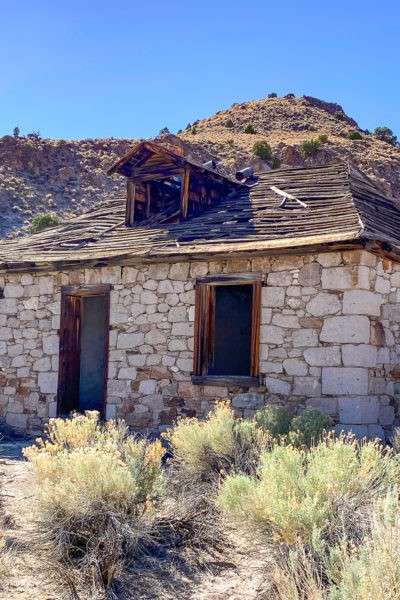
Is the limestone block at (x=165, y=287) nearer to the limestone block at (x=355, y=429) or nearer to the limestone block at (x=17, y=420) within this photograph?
the limestone block at (x=355, y=429)

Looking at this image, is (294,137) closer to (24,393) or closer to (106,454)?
(24,393)

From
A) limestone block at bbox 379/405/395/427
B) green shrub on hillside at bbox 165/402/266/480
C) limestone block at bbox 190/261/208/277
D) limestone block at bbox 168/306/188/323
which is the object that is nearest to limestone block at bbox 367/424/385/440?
limestone block at bbox 379/405/395/427

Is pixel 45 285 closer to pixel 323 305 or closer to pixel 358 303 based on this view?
pixel 323 305

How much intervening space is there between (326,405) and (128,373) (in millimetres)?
3070

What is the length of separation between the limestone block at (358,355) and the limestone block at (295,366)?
0.54 m

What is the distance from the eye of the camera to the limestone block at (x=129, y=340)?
10.2 metres

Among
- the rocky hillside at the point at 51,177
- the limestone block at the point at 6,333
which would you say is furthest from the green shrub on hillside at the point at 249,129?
the limestone block at the point at 6,333

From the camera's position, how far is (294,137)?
4116 centimetres

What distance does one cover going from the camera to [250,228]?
10.5m

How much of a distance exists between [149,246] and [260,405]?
9.96ft

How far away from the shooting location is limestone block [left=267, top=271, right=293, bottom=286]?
30.0 ft

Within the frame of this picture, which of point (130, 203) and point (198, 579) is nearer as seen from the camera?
point (198, 579)

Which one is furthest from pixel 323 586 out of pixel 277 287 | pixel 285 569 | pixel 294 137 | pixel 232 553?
pixel 294 137

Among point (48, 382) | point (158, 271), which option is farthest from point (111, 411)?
point (158, 271)
